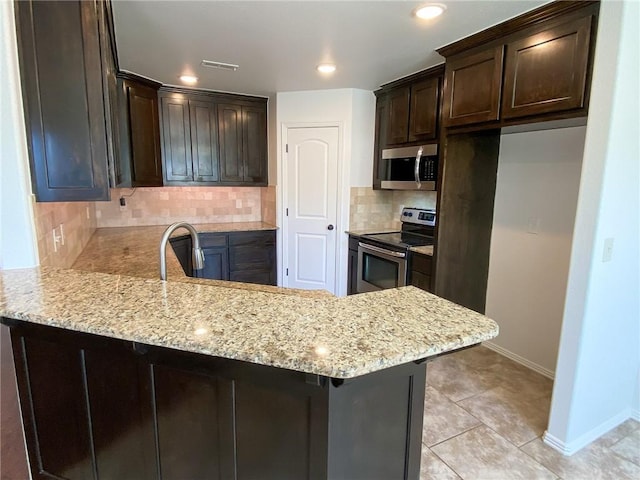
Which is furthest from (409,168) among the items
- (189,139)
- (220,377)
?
(220,377)

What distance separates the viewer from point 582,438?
1.97 m

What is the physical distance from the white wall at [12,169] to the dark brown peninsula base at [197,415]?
37cm

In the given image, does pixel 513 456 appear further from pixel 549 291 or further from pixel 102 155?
pixel 102 155

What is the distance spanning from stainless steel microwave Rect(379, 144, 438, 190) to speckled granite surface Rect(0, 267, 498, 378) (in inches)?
74.4

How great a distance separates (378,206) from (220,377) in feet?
10.3

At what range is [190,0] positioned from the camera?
1915mm

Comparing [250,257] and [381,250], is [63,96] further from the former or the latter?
[250,257]

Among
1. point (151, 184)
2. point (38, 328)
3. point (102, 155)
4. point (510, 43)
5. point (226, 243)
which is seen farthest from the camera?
point (226, 243)

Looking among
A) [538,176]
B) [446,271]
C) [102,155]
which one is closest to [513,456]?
[446,271]

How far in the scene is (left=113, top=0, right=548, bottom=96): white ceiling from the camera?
6.48ft

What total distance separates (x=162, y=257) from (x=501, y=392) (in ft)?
7.66

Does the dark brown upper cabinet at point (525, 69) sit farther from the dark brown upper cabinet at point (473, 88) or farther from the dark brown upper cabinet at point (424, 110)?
the dark brown upper cabinet at point (424, 110)

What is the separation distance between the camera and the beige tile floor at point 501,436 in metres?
1.81

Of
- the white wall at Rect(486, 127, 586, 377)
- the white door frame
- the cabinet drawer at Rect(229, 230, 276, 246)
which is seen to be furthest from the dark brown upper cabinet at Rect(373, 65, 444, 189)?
the cabinet drawer at Rect(229, 230, 276, 246)
